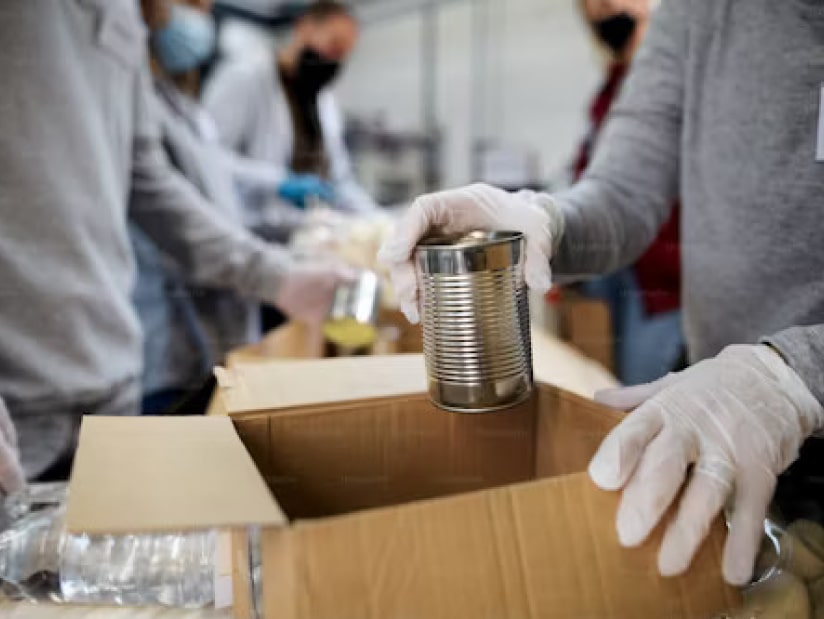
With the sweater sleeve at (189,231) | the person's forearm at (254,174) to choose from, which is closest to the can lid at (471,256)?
the sweater sleeve at (189,231)

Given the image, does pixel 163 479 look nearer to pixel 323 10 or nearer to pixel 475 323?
pixel 475 323

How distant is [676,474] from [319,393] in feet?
1.20

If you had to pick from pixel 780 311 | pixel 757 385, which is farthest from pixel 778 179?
pixel 757 385

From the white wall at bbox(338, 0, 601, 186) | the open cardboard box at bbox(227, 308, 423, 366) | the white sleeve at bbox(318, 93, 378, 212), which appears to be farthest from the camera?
the white wall at bbox(338, 0, 601, 186)

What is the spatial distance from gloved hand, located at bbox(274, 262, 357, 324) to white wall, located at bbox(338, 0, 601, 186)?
2.43 metres

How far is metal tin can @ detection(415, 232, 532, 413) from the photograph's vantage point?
0.62 m

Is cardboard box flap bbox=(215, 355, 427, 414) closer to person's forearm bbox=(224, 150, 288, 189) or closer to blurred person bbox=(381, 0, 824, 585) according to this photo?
blurred person bbox=(381, 0, 824, 585)

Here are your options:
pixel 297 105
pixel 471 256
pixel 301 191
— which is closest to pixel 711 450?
pixel 471 256

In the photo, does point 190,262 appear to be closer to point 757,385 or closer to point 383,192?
point 757,385

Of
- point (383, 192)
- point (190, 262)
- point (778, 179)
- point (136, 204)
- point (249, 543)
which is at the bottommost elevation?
point (383, 192)

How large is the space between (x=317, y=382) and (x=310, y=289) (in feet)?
2.17

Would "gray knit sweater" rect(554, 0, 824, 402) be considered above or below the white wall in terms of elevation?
above

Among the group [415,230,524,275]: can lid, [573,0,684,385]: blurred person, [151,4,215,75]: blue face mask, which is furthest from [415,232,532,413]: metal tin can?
[151,4,215,75]: blue face mask

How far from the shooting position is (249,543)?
56 cm
